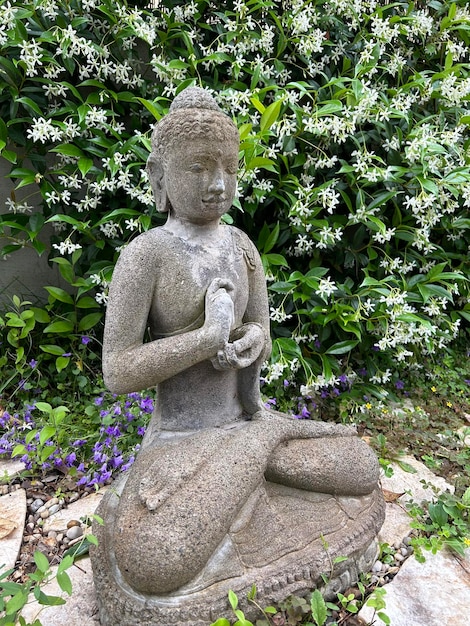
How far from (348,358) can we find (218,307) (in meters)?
2.22

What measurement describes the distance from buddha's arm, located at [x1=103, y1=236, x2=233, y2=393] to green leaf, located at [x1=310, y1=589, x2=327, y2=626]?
0.88m

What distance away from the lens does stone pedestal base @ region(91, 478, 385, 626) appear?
4.96 feet

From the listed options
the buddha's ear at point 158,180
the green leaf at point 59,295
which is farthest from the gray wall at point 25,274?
the buddha's ear at point 158,180

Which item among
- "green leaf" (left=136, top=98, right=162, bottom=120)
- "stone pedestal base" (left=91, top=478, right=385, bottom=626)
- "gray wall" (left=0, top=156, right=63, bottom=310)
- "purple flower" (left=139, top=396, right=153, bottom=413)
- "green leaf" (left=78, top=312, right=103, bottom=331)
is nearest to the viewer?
"stone pedestal base" (left=91, top=478, right=385, bottom=626)

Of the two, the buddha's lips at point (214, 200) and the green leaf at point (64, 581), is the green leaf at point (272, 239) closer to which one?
the buddha's lips at point (214, 200)

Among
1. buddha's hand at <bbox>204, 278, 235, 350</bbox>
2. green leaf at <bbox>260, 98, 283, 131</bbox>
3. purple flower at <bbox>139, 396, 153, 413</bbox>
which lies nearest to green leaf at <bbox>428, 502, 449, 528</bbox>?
buddha's hand at <bbox>204, 278, 235, 350</bbox>

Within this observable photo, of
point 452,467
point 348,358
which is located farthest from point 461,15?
point 452,467

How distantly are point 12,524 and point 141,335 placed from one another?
4.53ft

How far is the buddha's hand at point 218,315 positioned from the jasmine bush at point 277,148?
1.20m

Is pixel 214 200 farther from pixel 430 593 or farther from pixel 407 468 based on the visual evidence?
pixel 407 468

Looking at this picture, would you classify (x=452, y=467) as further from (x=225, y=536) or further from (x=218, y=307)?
(x=218, y=307)

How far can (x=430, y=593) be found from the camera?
6.25ft

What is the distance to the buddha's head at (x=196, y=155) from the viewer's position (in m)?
1.62

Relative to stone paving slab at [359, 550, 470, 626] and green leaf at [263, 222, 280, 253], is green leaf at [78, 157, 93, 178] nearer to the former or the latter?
green leaf at [263, 222, 280, 253]
